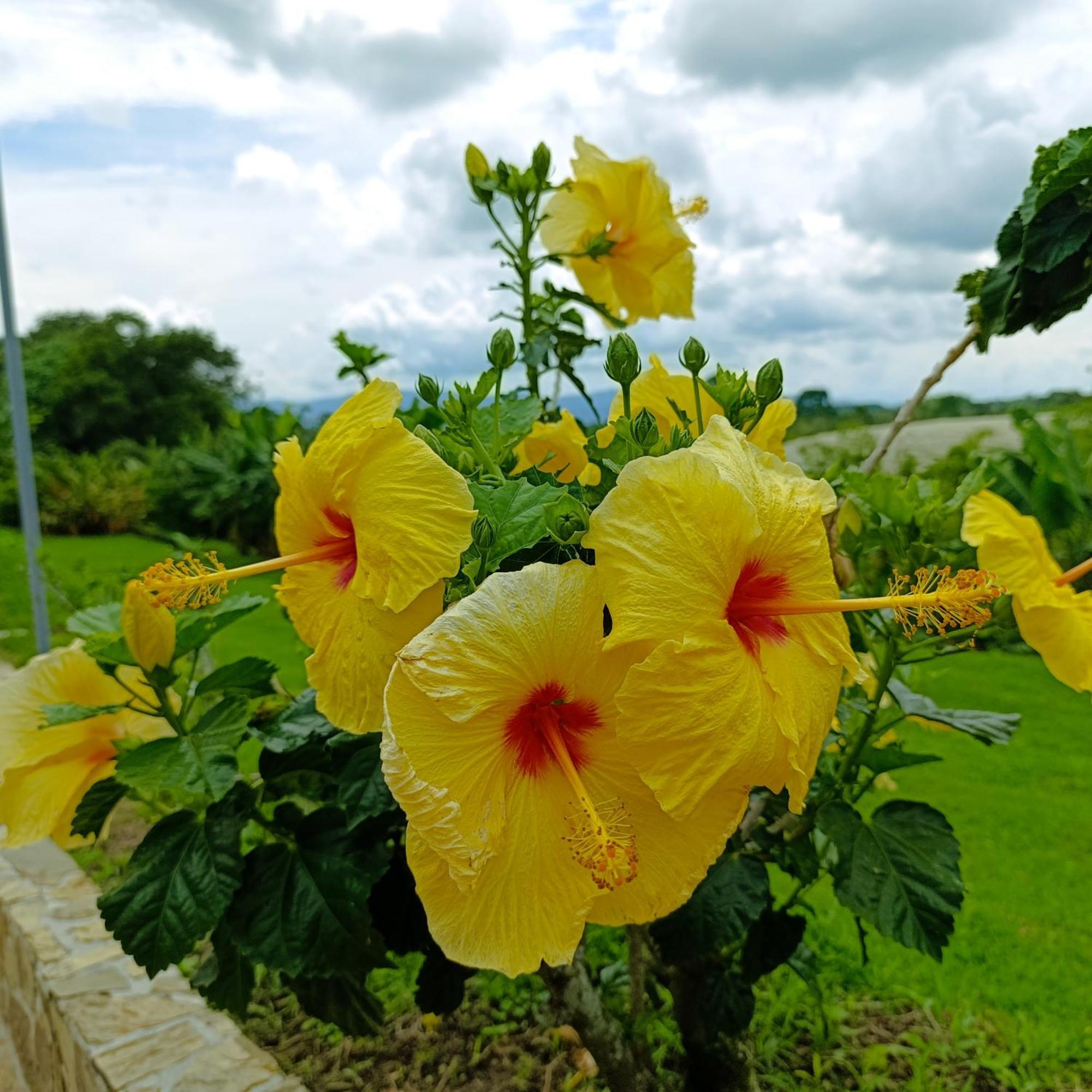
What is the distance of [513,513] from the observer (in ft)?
2.63

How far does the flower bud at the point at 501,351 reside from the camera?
1.00m

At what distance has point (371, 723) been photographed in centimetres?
88

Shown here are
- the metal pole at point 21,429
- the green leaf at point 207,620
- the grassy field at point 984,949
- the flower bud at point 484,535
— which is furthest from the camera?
the metal pole at point 21,429

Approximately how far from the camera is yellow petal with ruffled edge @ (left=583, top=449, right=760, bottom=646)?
69cm

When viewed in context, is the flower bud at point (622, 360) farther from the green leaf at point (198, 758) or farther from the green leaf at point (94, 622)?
the green leaf at point (94, 622)

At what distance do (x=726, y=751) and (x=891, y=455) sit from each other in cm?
798

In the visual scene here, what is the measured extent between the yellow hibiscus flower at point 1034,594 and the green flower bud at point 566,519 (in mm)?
440

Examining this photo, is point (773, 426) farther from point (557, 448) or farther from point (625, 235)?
point (625, 235)

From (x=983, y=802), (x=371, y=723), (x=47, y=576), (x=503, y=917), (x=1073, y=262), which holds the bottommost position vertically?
(x=983, y=802)

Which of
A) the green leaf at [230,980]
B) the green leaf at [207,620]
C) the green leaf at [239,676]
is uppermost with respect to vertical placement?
the green leaf at [207,620]

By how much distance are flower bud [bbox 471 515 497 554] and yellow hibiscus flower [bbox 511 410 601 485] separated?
0.34 m

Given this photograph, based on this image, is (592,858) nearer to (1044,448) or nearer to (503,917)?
(503,917)

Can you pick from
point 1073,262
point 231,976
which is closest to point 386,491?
point 1073,262

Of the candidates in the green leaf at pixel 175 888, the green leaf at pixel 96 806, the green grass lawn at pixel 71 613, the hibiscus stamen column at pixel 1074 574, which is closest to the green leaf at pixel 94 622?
the green leaf at pixel 96 806
